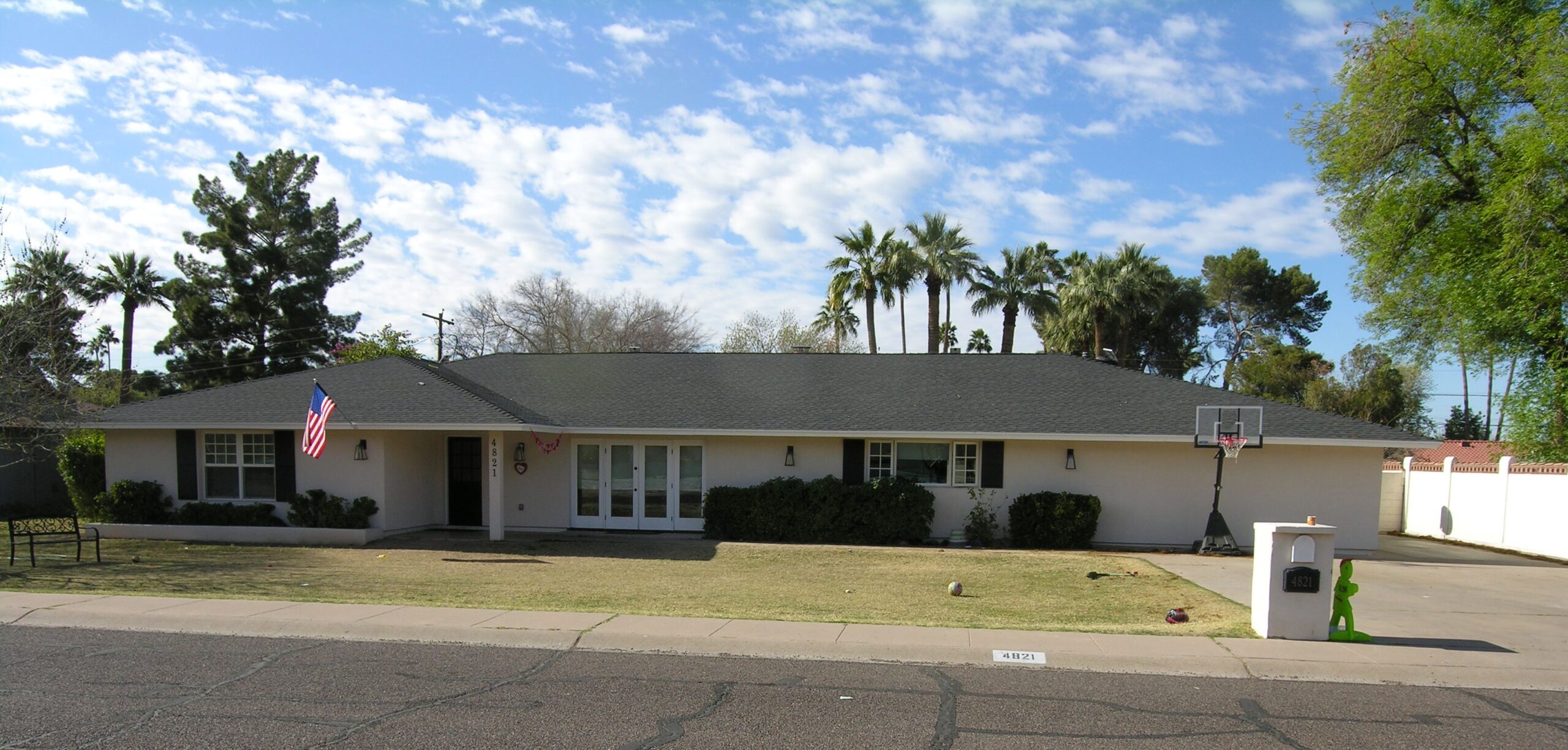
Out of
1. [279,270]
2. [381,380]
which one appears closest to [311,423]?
[381,380]

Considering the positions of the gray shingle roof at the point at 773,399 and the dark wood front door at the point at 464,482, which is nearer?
the gray shingle roof at the point at 773,399

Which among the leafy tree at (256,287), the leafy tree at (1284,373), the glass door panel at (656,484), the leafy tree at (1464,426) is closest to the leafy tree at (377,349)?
the leafy tree at (256,287)

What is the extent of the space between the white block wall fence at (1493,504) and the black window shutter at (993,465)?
10099 millimetres

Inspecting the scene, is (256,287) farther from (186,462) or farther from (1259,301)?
(1259,301)

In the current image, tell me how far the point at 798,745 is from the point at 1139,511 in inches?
535

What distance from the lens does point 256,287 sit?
42938 millimetres

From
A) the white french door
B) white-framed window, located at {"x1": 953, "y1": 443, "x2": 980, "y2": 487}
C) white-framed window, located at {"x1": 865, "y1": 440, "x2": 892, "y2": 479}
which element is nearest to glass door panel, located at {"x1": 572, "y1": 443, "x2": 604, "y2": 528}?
the white french door

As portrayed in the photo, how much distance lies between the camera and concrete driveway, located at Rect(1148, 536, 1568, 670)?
9188 mm

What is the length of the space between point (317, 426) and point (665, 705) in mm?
11619

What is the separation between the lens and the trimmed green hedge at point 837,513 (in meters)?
17.4

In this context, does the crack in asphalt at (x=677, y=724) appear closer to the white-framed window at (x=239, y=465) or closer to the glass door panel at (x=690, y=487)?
the glass door panel at (x=690, y=487)

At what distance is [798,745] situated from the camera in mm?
5848

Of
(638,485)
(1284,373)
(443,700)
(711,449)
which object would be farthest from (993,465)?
(1284,373)

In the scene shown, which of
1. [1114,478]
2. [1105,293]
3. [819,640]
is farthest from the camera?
[1105,293]
